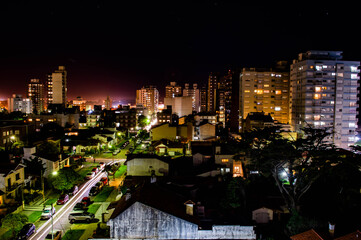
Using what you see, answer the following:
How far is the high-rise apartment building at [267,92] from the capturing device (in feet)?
177

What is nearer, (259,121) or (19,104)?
(259,121)

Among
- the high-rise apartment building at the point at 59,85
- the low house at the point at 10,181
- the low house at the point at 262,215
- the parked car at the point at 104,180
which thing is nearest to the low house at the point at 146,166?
the parked car at the point at 104,180

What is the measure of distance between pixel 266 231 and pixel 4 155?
2818 cm

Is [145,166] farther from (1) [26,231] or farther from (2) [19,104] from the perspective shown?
(2) [19,104]

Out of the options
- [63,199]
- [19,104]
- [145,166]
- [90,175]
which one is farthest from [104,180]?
[19,104]

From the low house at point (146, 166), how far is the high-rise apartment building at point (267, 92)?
1306 inches

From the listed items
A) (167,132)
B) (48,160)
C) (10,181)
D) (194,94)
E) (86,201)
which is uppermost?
(194,94)

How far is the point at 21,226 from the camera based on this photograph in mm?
15805

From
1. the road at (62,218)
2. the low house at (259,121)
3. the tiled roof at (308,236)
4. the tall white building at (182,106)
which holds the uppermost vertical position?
the tall white building at (182,106)

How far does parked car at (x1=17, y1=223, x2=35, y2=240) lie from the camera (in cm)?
1562

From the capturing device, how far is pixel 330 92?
147ft

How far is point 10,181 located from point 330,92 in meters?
47.0

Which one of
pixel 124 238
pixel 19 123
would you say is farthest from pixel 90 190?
pixel 19 123

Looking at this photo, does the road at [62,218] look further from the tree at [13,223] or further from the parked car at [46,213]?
the tree at [13,223]
